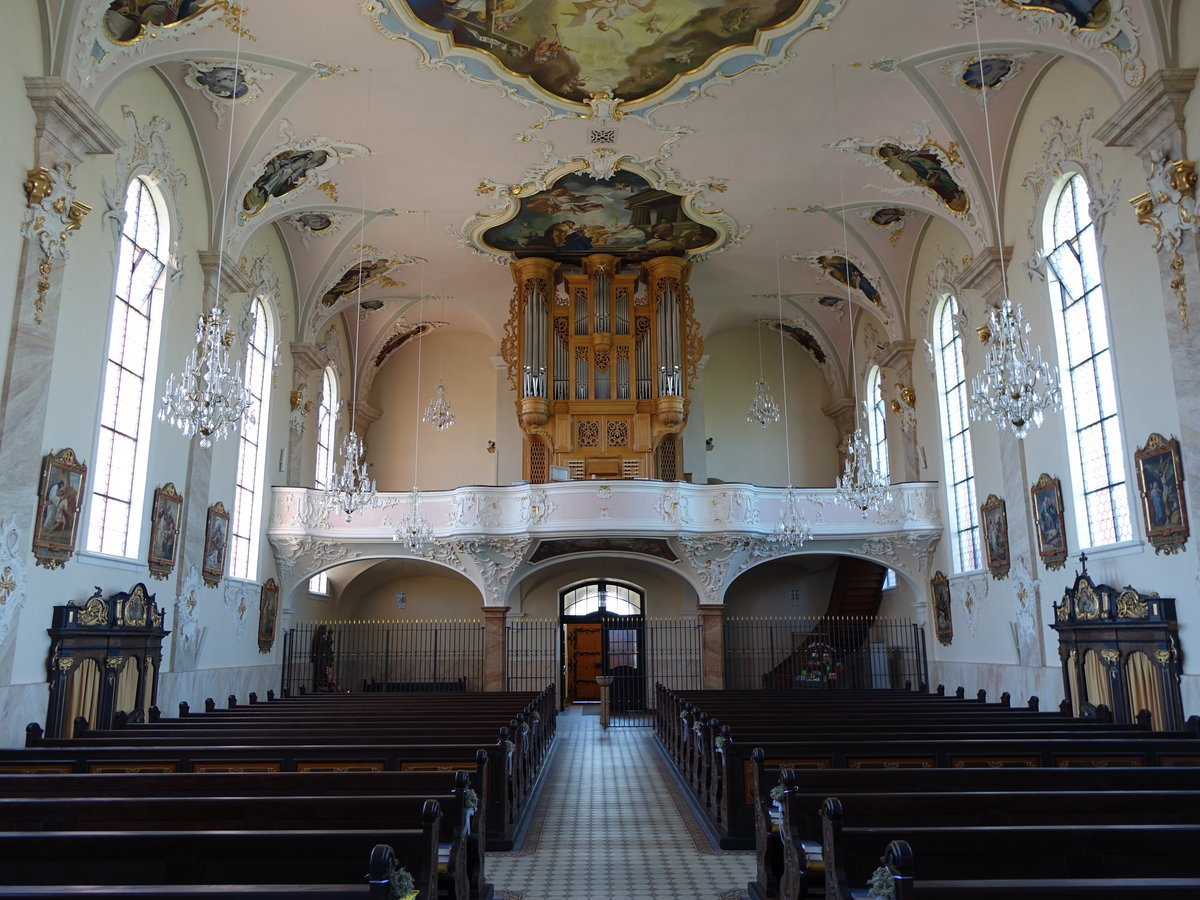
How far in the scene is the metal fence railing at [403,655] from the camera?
2488cm

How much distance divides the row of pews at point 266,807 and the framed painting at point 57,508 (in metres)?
2.38

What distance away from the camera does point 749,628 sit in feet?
85.7

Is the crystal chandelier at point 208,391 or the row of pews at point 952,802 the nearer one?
the row of pews at point 952,802

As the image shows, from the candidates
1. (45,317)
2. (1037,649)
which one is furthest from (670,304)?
(45,317)

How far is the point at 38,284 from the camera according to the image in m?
11.4

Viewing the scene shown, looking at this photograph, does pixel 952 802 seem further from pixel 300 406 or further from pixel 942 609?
pixel 300 406

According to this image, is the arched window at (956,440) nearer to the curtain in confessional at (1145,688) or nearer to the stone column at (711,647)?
the stone column at (711,647)

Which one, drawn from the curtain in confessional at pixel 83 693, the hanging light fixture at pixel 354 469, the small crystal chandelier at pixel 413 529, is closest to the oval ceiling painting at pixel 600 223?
the hanging light fixture at pixel 354 469

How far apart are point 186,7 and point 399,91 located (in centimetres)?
365

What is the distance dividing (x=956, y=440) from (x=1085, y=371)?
5.40 metres

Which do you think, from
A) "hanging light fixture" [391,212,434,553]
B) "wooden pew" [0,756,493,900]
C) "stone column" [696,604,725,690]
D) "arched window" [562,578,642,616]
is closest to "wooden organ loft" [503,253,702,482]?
"hanging light fixture" [391,212,434,553]

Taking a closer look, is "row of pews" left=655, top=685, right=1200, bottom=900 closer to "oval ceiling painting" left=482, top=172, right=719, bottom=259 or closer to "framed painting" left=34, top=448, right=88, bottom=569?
"framed painting" left=34, top=448, right=88, bottom=569

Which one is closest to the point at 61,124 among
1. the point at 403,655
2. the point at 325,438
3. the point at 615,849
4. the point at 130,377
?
the point at 130,377

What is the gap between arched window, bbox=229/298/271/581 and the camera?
62.1 feet
